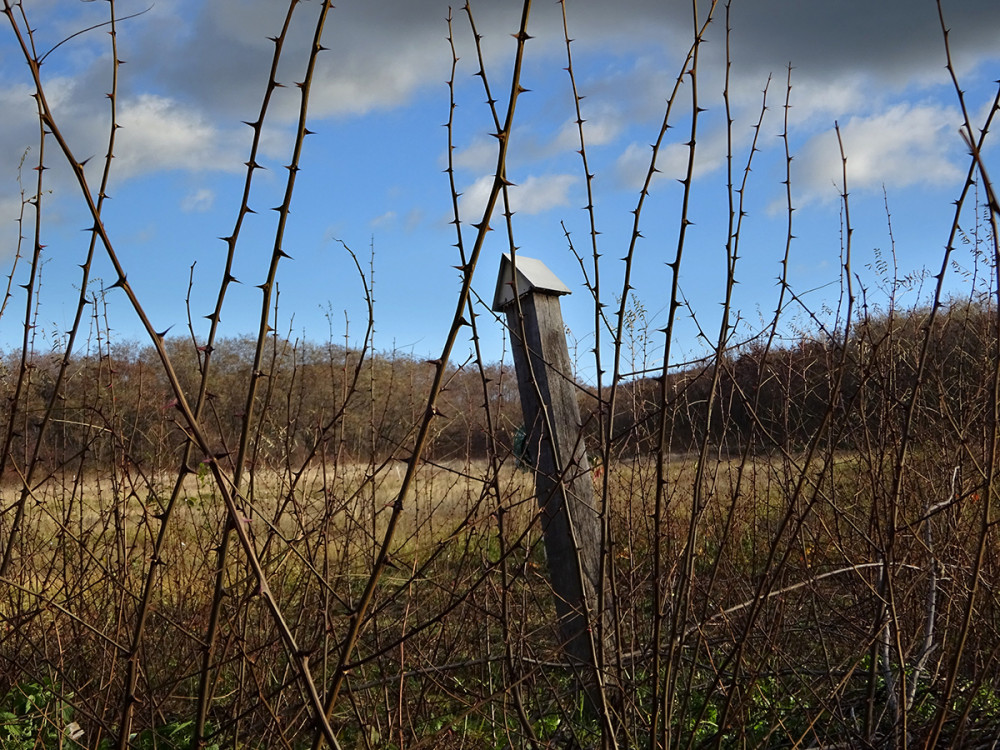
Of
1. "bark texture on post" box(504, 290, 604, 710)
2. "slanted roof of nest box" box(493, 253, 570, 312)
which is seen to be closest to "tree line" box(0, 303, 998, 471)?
"bark texture on post" box(504, 290, 604, 710)

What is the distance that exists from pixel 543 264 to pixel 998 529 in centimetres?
193

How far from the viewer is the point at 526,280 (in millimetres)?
3119

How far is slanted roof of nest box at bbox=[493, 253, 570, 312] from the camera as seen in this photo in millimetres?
3131

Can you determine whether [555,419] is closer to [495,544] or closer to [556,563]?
[556,563]

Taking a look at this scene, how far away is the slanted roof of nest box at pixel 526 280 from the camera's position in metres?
3.13

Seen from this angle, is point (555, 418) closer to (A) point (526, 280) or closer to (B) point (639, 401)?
(A) point (526, 280)

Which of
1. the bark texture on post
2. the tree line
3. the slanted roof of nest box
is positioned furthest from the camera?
the slanted roof of nest box

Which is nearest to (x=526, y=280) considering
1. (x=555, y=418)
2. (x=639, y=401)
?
(x=555, y=418)

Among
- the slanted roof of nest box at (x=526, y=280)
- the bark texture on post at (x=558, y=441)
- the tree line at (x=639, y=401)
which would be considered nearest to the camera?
the tree line at (x=639, y=401)

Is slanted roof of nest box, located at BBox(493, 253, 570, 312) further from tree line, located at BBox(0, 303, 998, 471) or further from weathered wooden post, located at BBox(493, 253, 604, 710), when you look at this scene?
tree line, located at BBox(0, 303, 998, 471)

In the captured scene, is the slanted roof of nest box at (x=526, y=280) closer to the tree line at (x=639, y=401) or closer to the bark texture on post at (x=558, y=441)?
the bark texture on post at (x=558, y=441)

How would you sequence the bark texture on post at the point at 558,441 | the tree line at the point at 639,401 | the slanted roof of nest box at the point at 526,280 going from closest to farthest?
the tree line at the point at 639,401
the bark texture on post at the point at 558,441
the slanted roof of nest box at the point at 526,280

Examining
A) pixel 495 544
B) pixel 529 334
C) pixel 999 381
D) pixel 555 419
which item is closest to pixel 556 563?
pixel 555 419

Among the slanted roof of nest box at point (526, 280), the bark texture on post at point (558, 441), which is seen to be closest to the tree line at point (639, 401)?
the bark texture on post at point (558, 441)
